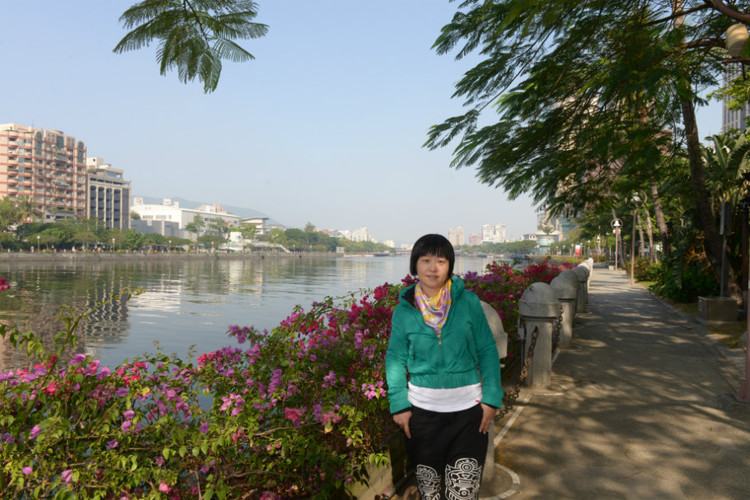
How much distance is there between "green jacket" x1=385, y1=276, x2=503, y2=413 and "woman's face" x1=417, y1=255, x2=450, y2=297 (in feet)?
0.27

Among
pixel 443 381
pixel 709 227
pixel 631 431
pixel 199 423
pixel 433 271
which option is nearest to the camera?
pixel 443 381

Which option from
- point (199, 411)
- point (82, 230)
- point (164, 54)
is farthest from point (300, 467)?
point (82, 230)

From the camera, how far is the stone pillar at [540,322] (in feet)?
21.1

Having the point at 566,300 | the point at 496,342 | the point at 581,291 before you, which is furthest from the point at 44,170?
the point at 496,342

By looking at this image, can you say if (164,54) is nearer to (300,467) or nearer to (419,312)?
(419,312)

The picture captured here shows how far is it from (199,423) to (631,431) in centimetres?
413

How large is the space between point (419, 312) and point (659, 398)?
490 centimetres

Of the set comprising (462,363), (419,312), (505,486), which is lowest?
(505,486)

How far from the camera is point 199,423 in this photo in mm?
3271

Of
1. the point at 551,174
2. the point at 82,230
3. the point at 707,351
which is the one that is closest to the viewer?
the point at 551,174

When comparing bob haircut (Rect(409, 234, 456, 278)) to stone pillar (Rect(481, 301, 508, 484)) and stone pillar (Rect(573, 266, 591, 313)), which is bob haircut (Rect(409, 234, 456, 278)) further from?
stone pillar (Rect(573, 266, 591, 313))

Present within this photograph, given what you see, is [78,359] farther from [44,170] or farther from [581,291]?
[44,170]

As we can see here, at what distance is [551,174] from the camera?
7363mm

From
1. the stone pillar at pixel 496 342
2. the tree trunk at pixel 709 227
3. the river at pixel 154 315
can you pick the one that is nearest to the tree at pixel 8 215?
the river at pixel 154 315
